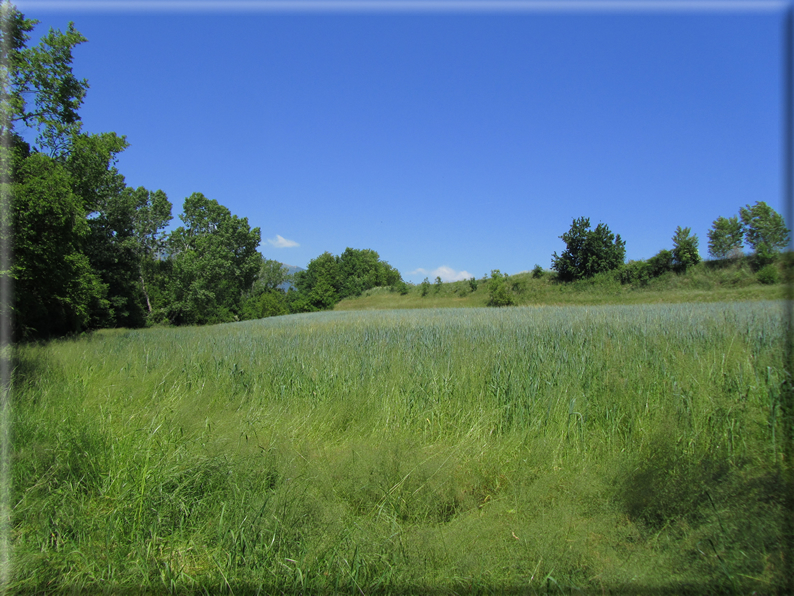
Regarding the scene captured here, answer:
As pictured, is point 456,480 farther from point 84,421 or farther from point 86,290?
point 86,290

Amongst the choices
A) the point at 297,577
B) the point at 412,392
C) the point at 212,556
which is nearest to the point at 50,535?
the point at 212,556

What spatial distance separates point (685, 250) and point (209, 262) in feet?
151

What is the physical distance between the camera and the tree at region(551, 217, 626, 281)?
128ft

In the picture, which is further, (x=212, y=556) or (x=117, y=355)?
(x=117, y=355)

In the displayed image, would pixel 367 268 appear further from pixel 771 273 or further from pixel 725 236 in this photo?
pixel 771 273

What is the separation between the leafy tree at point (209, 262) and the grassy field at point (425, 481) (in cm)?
4177

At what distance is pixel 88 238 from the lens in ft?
97.3

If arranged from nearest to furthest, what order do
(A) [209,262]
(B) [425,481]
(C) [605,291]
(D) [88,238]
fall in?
(B) [425,481] → (D) [88,238] → (C) [605,291] → (A) [209,262]

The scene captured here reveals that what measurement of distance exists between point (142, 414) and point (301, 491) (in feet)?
9.47

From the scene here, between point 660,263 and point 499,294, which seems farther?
point 499,294

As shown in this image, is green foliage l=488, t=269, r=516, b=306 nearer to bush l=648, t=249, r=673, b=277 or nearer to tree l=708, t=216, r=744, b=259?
bush l=648, t=249, r=673, b=277

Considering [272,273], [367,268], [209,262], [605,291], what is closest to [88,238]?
[209,262]

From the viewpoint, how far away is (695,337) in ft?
22.5

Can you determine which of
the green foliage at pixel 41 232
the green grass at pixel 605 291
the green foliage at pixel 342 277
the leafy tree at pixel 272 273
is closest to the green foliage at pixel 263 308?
the green foliage at pixel 342 277
